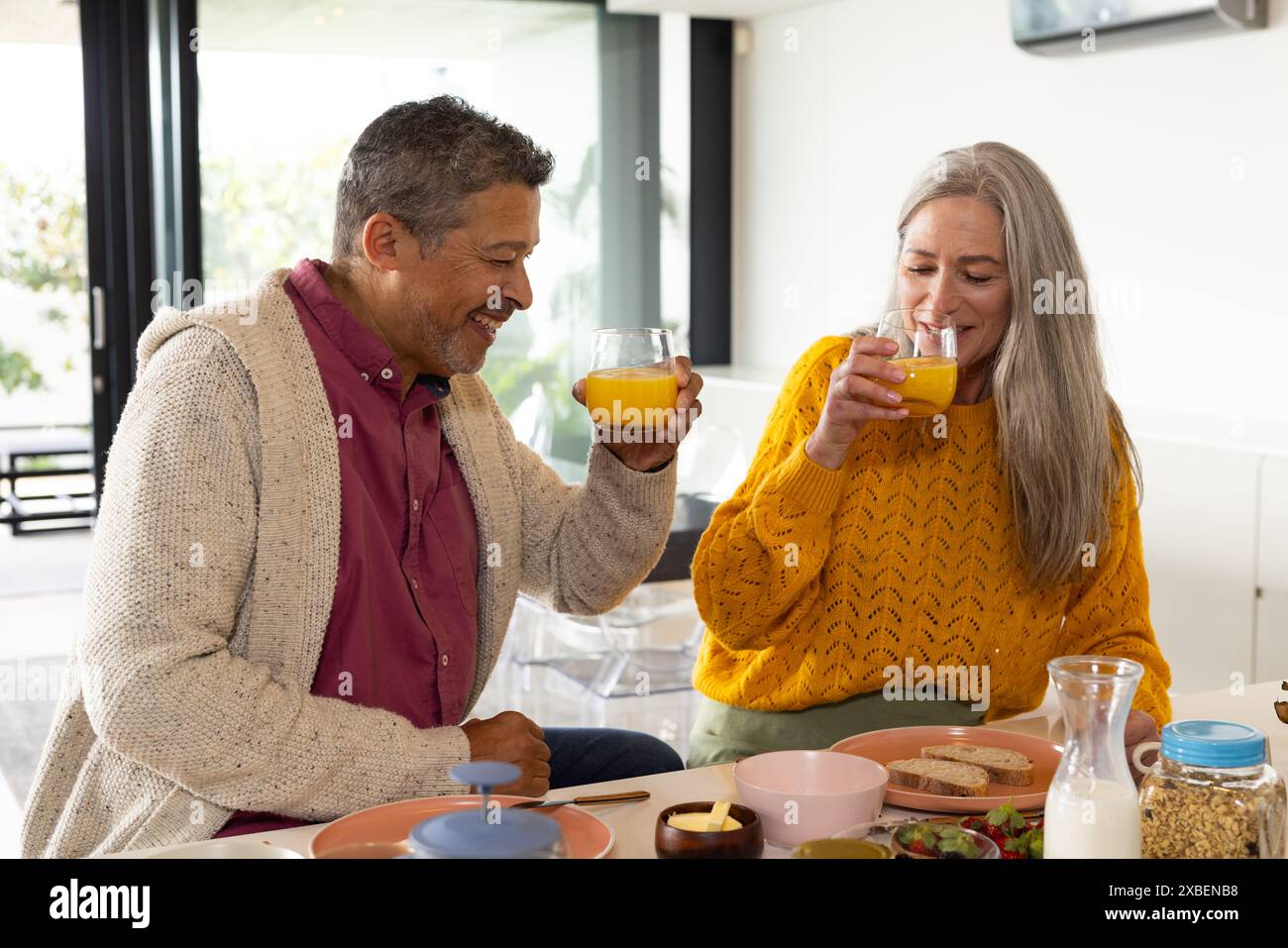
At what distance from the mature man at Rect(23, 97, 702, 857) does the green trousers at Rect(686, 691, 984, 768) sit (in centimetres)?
15

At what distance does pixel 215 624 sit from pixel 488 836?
64cm

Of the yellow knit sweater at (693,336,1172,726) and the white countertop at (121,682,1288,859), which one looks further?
the yellow knit sweater at (693,336,1172,726)

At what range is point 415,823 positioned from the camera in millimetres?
1307

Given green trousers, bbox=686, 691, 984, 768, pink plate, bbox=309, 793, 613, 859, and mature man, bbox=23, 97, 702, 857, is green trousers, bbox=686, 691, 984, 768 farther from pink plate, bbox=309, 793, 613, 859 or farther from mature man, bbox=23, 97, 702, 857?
pink plate, bbox=309, 793, 613, 859

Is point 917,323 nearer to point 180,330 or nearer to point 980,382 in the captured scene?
point 980,382

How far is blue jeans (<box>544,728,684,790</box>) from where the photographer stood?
6.34 feet

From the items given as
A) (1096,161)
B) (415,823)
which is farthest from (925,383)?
(1096,161)

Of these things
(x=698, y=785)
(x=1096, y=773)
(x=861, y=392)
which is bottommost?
(x=698, y=785)

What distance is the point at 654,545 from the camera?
1.89 metres

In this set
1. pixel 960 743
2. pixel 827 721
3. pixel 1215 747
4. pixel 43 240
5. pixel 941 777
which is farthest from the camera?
pixel 43 240

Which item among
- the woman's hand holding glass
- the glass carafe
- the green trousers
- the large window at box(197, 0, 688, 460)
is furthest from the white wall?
the glass carafe

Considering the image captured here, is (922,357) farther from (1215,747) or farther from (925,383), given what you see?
(1215,747)
